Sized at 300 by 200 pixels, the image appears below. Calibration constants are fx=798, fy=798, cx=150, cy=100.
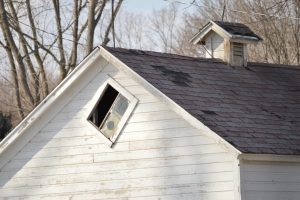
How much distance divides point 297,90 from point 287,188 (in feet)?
12.3

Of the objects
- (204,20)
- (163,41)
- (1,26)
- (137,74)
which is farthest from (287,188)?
(163,41)

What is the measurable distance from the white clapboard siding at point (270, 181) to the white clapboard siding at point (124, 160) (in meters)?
0.38

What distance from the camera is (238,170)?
1434cm

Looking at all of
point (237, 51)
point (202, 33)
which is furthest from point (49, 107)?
point (237, 51)

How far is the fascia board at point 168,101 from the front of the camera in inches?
560

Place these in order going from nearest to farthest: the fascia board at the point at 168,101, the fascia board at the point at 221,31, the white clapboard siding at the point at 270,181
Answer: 1. the fascia board at the point at 168,101
2. the white clapboard siding at the point at 270,181
3. the fascia board at the point at 221,31

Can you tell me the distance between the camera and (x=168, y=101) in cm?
1506

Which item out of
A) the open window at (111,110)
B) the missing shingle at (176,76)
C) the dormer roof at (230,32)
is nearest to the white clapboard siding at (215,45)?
the dormer roof at (230,32)

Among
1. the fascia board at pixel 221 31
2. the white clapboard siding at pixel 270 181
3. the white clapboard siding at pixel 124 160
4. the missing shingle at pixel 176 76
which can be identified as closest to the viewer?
the white clapboard siding at pixel 270 181

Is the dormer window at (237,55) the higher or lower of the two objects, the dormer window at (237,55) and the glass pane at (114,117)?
A: the higher

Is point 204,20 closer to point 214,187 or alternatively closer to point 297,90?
point 297,90

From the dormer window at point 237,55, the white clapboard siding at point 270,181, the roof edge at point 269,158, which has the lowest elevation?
the white clapboard siding at point 270,181

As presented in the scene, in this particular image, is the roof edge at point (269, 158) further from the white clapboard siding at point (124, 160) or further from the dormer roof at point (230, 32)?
the dormer roof at point (230, 32)

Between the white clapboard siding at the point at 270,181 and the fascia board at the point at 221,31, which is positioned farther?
the fascia board at the point at 221,31
